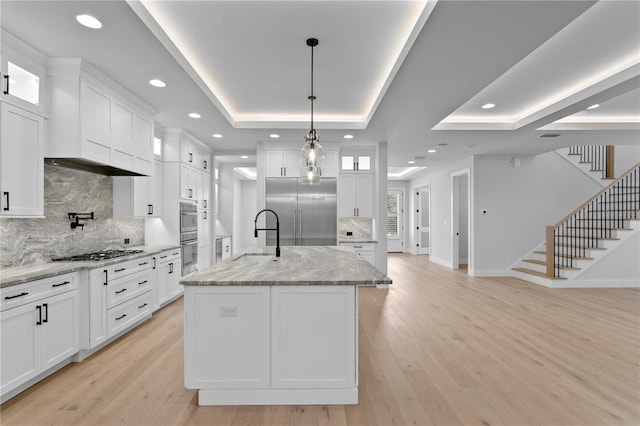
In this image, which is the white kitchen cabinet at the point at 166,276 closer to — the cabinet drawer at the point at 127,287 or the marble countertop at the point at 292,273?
the cabinet drawer at the point at 127,287

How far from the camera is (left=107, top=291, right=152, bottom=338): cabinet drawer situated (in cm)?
324

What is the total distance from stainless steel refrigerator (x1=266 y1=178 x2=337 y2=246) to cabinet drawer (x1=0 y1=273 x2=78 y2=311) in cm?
339

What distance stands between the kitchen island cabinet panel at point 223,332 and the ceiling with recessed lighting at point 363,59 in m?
2.15

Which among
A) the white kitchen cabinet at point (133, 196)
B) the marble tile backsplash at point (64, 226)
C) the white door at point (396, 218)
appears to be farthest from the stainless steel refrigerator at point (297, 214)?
the white door at point (396, 218)

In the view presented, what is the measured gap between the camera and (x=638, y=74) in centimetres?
318

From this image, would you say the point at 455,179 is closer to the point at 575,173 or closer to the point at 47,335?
the point at 575,173

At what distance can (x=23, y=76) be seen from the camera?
270 centimetres

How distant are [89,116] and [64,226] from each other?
1.26m

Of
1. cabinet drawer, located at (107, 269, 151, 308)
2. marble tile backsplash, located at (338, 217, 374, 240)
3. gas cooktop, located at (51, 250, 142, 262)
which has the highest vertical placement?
marble tile backsplash, located at (338, 217, 374, 240)

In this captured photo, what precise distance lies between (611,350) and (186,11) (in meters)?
5.09

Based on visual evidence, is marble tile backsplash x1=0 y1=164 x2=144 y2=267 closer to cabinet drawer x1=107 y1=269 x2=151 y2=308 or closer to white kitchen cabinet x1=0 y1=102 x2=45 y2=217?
white kitchen cabinet x1=0 y1=102 x2=45 y2=217

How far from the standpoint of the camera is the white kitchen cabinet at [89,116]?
2908 mm

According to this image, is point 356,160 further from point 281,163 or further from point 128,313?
point 128,313

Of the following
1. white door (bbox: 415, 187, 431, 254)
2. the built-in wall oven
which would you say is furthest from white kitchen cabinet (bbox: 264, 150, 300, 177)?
white door (bbox: 415, 187, 431, 254)
